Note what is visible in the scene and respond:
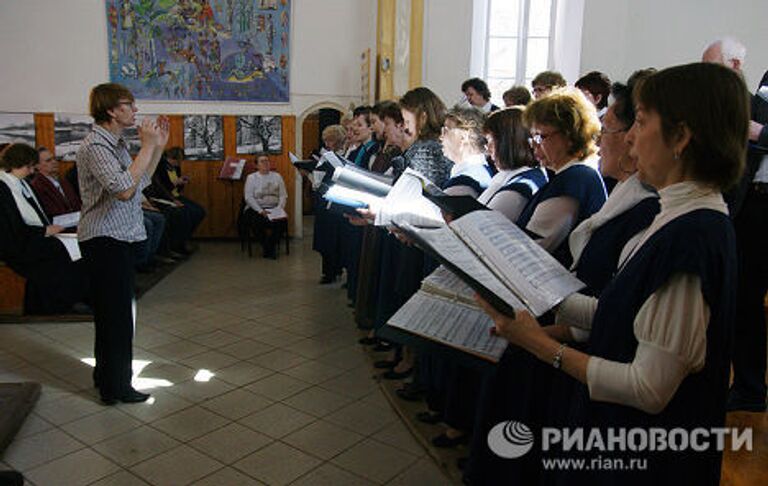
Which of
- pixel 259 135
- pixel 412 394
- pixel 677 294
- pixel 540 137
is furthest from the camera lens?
pixel 259 135

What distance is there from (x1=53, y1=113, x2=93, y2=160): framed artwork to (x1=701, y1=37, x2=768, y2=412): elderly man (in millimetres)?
8423

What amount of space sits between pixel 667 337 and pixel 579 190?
93 cm

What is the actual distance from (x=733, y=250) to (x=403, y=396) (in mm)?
2703

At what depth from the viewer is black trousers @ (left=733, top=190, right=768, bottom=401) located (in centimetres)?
301

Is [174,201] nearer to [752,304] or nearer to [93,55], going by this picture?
[93,55]

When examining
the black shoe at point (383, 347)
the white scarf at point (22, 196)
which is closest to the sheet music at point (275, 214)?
the white scarf at point (22, 196)

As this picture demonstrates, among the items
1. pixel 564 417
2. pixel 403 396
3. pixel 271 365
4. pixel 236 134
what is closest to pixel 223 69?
pixel 236 134

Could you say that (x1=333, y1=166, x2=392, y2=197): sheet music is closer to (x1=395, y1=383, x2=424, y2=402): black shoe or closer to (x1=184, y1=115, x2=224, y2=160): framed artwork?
(x1=395, y1=383, x2=424, y2=402): black shoe

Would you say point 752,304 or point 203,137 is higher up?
point 203,137

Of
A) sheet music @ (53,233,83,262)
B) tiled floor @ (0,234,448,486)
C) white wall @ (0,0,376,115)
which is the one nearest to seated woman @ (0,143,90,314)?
tiled floor @ (0,234,448,486)

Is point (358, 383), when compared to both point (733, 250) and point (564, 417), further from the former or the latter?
point (733, 250)

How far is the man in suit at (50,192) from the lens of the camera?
5727 millimetres

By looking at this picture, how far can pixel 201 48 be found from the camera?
8.97m

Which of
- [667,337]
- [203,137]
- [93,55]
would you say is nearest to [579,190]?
[667,337]
